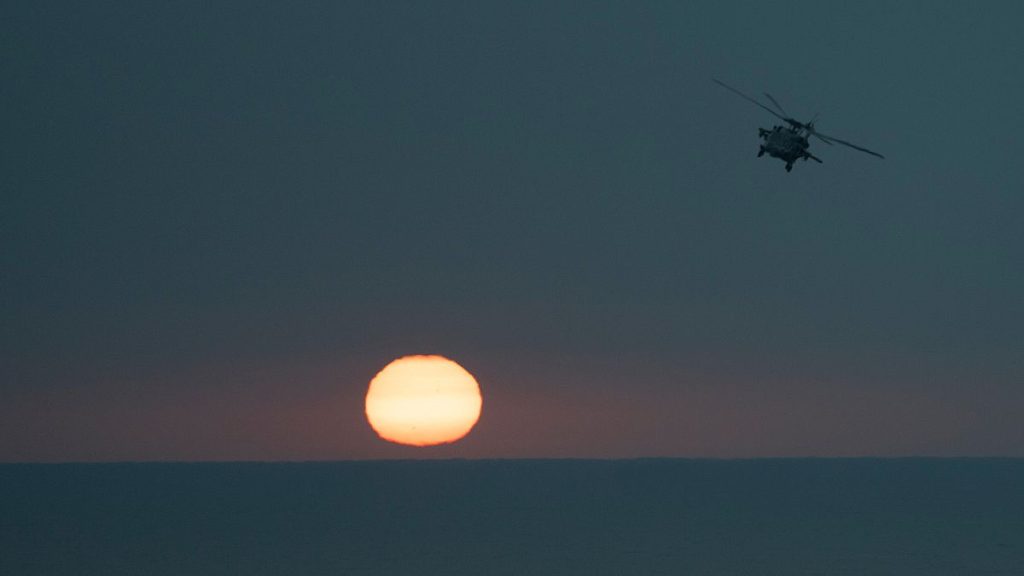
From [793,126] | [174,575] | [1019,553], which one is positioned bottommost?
[793,126]

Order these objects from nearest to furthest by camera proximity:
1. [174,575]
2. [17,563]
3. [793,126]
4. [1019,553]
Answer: [793,126] → [174,575] → [17,563] → [1019,553]

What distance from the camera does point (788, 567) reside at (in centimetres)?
17662

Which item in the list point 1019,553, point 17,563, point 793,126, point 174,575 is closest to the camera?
point 793,126

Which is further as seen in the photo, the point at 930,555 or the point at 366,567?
the point at 930,555

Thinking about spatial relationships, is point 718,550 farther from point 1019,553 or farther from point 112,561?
point 112,561

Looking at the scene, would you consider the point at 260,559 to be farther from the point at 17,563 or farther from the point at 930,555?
the point at 930,555

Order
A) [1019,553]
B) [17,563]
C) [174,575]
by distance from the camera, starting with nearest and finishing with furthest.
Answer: [174,575] → [17,563] → [1019,553]

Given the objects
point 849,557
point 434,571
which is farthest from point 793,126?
point 849,557

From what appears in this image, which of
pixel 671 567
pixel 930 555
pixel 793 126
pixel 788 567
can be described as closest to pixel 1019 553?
pixel 930 555

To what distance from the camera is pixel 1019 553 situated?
632 ft

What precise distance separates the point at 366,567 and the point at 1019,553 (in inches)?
3211

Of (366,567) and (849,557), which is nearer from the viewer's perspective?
(366,567)

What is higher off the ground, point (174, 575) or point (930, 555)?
point (930, 555)

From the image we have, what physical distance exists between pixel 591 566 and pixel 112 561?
2228 inches
